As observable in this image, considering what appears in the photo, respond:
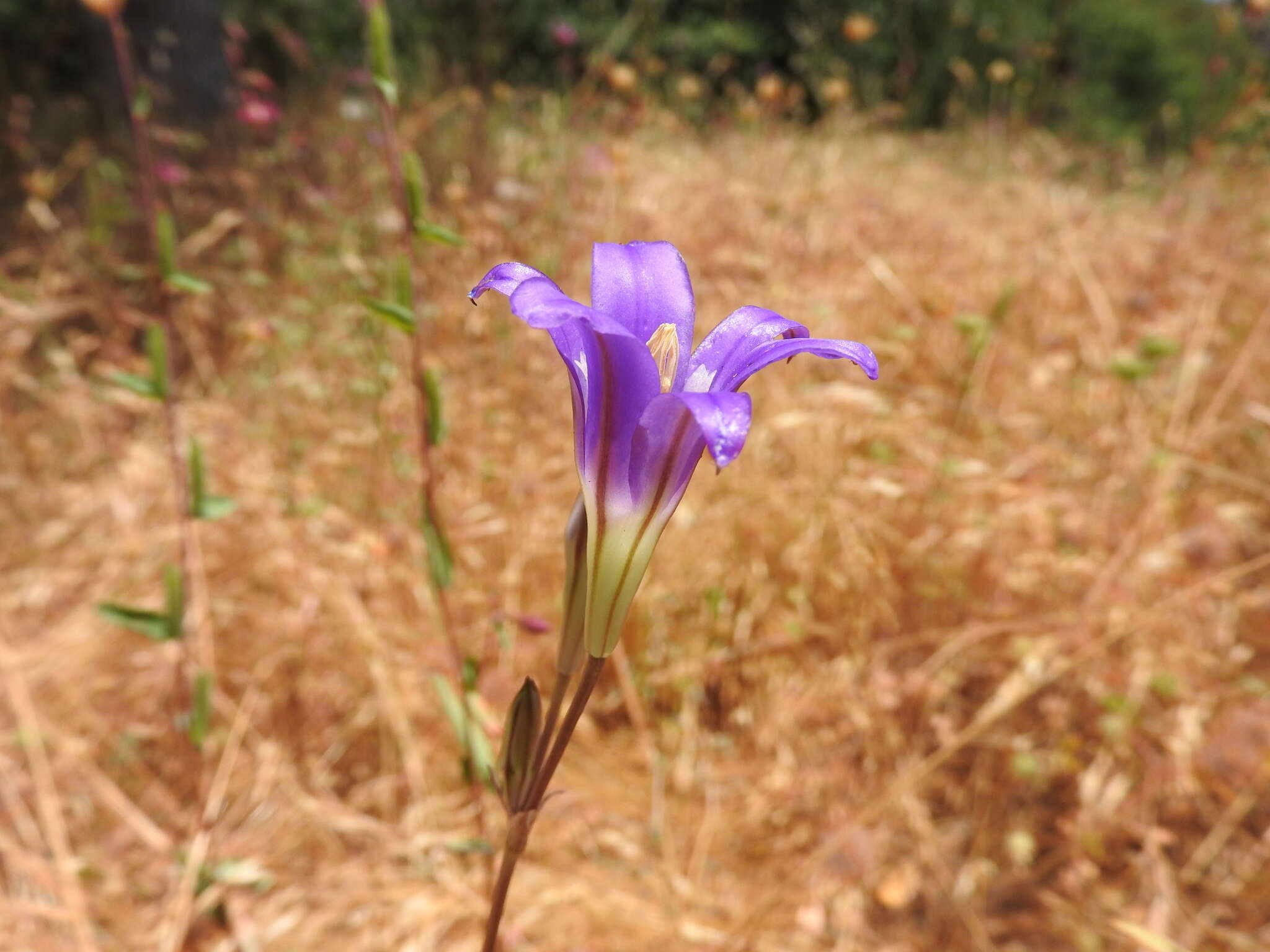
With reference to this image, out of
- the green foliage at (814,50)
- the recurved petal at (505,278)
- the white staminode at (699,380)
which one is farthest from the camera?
the green foliage at (814,50)

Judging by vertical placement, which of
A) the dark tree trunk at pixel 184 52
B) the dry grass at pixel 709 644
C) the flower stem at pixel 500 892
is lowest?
the dry grass at pixel 709 644

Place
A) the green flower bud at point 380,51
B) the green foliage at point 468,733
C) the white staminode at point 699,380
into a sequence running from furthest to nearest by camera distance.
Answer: the green foliage at point 468,733, the green flower bud at point 380,51, the white staminode at point 699,380

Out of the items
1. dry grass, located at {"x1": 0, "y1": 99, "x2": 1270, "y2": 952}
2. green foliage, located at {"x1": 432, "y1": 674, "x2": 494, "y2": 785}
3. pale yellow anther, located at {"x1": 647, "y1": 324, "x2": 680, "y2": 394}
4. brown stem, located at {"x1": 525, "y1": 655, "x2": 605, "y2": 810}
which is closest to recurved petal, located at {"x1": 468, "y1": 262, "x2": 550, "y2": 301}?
pale yellow anther, located at {"x1": 647, "y1": 324, "x2": 680, "y2": 394}

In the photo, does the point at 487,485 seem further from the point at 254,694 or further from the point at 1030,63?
the point at 1030,63

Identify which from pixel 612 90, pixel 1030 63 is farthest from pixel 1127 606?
pixel 1030 63

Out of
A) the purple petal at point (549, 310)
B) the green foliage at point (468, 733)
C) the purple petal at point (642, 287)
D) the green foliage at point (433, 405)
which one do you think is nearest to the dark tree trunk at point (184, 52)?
the green foliage at point (433, 405)

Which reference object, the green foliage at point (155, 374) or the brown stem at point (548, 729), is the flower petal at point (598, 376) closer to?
the brown stem at point (548, 729)

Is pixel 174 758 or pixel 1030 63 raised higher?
pixel 1030 63
